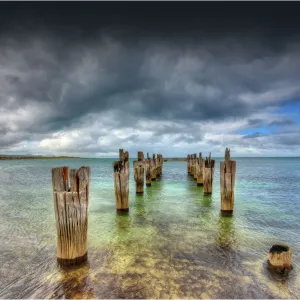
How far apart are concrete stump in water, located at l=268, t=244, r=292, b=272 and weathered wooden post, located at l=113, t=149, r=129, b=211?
6577 mm

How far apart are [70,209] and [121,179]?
5306 mm

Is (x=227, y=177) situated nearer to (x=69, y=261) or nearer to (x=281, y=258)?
(x=281, y=258)

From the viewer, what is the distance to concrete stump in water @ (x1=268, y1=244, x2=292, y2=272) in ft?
18.2

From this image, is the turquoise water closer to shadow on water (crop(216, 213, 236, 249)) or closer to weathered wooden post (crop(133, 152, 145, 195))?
shadow on water (crop(216, 213, 236, 249))

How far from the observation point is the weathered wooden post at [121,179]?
10602 mm

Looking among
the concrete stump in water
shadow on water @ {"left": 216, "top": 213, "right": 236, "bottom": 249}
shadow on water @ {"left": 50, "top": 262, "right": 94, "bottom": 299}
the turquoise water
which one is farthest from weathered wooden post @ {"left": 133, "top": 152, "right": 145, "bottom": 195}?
the concrete stump in water

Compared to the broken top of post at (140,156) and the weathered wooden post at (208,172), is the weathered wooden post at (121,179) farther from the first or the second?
the weathered wooden post at (208,172)

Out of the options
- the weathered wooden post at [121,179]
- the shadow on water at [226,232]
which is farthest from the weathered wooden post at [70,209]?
the weathered wooden post at [121,179]

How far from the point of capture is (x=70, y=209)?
5312 millimetres

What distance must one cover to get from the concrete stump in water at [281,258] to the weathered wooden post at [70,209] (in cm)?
467

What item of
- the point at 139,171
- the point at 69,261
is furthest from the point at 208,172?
the point at 69,261

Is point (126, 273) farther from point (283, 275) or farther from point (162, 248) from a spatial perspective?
point (283, 275)

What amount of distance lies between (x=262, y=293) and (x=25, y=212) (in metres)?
11.2

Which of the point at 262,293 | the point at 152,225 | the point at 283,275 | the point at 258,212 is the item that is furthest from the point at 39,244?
the point at 258,212
